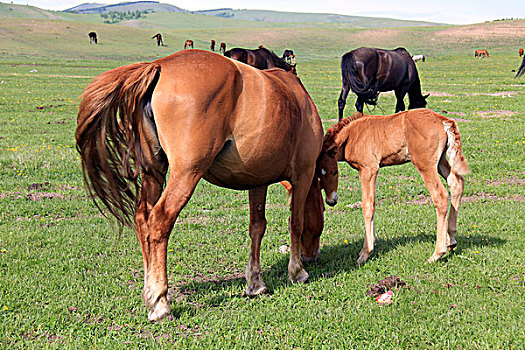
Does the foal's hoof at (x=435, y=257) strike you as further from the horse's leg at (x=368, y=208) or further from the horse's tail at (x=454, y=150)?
the horse's tail at (x=454, y=150)

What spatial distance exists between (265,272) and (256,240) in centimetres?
66

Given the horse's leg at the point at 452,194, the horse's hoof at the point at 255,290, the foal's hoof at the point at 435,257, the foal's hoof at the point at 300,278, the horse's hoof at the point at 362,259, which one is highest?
the horse's leg at the point at 452,194

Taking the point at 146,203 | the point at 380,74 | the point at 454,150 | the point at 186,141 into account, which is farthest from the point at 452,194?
the point at 380,74

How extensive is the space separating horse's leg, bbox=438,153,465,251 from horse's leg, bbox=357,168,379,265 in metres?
0.90

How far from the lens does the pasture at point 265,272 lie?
13.4ft

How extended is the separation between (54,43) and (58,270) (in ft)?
226

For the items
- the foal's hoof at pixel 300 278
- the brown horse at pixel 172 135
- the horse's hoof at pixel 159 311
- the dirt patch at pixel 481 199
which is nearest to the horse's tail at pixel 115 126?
the brown horse at pixel 172 135

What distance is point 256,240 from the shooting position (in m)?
5.16

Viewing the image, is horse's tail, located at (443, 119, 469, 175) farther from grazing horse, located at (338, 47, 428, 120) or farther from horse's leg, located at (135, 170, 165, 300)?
grazing horse, located at (338, 47, 428, 120)

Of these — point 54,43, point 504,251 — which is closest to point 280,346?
point 504,251

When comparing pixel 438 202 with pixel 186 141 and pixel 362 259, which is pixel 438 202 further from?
pixel 186 141

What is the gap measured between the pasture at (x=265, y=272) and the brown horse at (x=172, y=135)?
0.63 metres

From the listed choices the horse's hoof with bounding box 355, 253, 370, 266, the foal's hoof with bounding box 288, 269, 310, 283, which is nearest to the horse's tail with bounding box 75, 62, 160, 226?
the foal's hoof with bounding box 288, 269, 310, 283

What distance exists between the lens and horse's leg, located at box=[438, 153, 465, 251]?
235 inches
